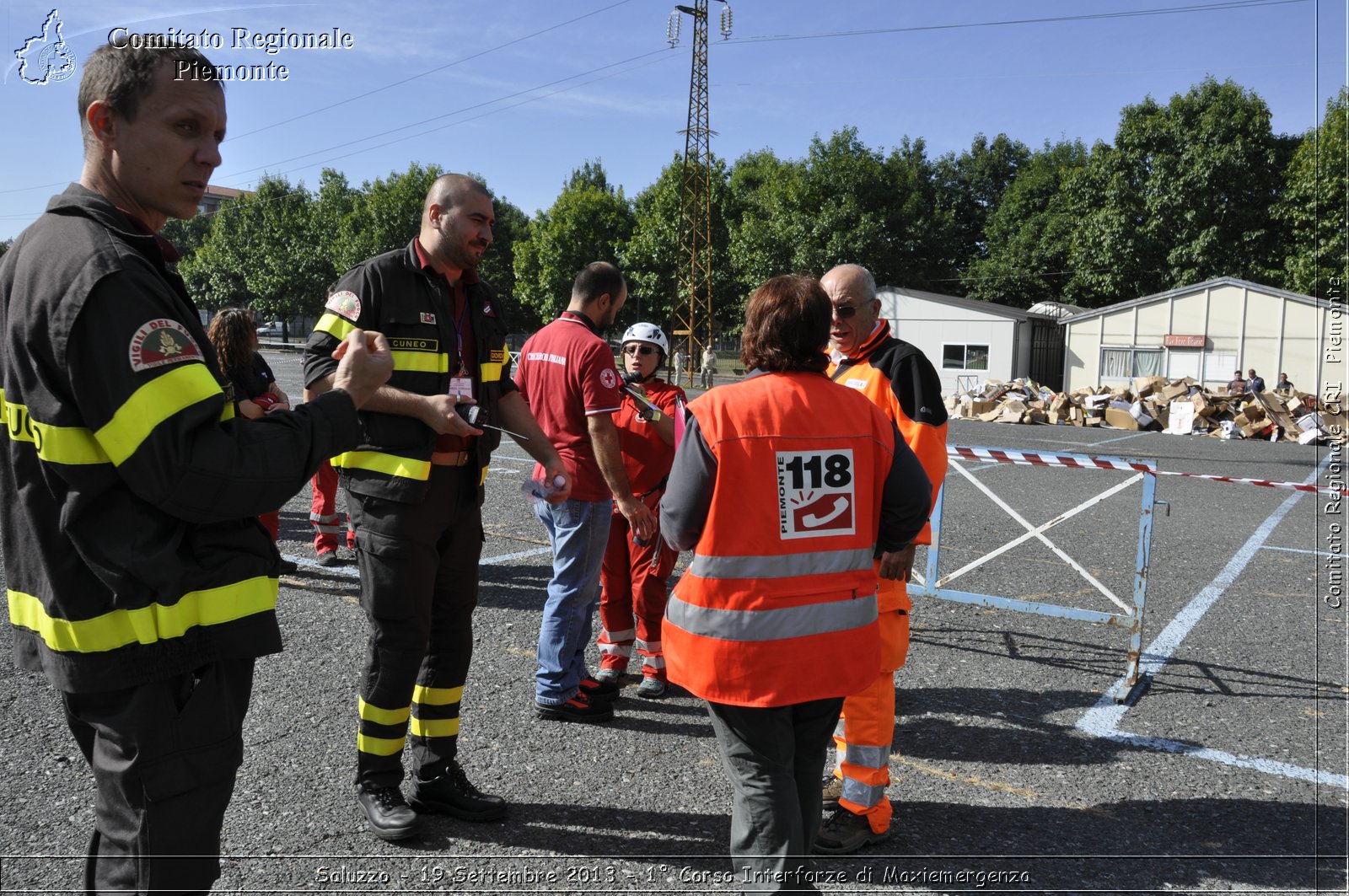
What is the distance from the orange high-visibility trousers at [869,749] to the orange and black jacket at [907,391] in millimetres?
550

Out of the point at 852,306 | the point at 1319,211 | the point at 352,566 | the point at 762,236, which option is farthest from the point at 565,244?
the point at 852,306

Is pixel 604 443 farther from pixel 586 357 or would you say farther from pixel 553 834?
pixel 553 834

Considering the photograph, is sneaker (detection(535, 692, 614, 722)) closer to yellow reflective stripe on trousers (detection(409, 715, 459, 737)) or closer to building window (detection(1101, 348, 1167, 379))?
yellow reflective stripe on trousers (detection(409, 715, 459, 737))

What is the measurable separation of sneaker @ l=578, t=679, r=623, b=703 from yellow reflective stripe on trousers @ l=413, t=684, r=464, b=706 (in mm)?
1106

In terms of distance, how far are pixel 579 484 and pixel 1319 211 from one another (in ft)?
118

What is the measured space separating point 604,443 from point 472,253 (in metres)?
1.23

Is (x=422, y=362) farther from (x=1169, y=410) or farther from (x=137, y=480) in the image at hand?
(x=1169, y=410)

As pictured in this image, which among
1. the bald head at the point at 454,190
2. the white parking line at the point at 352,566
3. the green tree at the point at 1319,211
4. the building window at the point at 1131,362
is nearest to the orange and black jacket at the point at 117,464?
the bald head at the point at 454,190

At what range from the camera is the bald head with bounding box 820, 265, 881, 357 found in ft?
11.7

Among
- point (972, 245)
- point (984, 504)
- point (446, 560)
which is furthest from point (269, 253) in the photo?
point (446, 560)

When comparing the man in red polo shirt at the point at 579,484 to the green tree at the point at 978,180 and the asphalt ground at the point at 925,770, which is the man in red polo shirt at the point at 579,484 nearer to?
the asphalt ground at the point at 925,770

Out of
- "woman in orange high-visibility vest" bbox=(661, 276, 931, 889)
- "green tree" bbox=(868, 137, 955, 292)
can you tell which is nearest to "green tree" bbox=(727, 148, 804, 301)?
"green tree" bbox=(868, 137, 955, 292)

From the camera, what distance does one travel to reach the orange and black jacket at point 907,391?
344 cm

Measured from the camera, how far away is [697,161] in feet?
134
